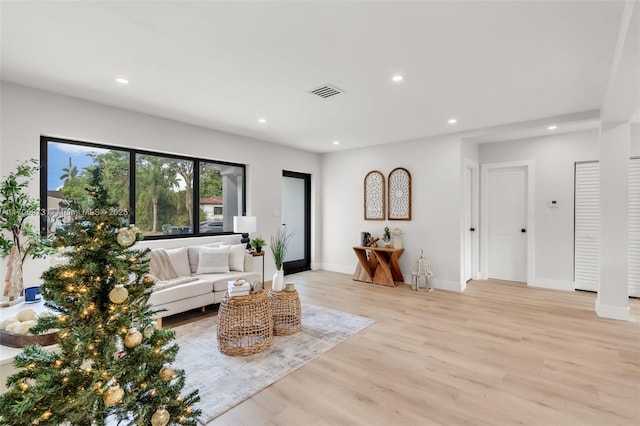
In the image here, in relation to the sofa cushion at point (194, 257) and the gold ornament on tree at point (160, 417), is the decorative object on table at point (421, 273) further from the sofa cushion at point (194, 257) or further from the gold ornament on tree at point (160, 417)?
the gold ornament on tree at point (160, 417)

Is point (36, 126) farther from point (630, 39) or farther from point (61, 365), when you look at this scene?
point (630, 39)

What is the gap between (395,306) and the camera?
13.5 ft

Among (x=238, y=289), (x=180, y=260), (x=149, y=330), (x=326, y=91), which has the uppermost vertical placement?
(x=326, y=91)

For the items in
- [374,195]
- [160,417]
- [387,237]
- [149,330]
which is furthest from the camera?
[374,195]

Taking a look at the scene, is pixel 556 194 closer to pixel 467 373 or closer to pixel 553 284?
pixel 553 284

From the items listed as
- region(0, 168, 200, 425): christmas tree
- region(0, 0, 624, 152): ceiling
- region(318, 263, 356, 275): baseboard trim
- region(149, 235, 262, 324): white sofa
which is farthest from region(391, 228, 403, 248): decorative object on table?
region(0, 168, 200, 425): christmas tree

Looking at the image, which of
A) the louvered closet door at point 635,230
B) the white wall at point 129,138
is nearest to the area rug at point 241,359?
the white wall at point 129,138

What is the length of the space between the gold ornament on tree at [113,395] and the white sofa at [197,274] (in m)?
2.25

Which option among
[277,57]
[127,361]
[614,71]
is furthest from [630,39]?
[127,361]

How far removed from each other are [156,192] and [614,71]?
5.18 meters

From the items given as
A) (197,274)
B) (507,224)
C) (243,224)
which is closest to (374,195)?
(507,224)

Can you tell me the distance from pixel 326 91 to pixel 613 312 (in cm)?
428

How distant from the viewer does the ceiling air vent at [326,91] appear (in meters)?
3.13

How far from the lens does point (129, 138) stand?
12.7ft
